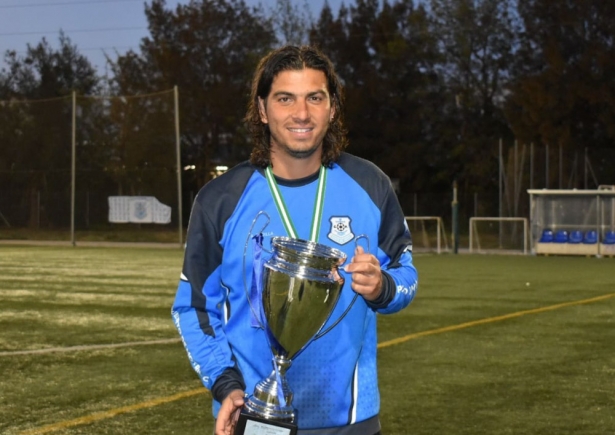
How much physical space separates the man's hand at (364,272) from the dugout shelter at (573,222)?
74.7 ft

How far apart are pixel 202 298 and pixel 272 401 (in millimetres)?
428

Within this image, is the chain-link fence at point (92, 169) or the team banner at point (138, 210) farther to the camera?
the chain-link fence at point (92, 169)

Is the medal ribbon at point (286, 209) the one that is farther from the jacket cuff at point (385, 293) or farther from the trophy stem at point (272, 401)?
the trophy stem at point (272, 401)

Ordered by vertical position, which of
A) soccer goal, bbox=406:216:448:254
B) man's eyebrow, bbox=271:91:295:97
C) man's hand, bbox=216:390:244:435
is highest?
man's eyebrow, bbox=271:91:295:97

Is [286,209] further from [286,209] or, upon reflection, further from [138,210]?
[138,210]

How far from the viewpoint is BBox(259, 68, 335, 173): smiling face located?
279cm

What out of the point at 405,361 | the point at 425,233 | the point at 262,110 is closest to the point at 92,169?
the point at 425,233

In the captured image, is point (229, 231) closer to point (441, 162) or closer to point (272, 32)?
point (441, 162)

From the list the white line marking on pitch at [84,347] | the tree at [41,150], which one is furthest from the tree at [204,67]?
the white line marking on pitch at [84,347]

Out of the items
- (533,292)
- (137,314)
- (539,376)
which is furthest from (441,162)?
(539,376)

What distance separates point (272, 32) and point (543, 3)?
1315 cm

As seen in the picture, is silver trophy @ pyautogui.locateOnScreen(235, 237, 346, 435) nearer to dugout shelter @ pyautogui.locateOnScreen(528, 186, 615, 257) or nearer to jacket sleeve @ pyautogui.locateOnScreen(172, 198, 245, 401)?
jacket sleeve @ pyautogui.locateOnScreen(172, 198, 245, 401)

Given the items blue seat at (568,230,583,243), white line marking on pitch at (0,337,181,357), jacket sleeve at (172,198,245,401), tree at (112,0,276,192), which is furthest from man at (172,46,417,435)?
tree at (112,0,276,192)

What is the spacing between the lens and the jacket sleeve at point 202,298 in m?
2.74
